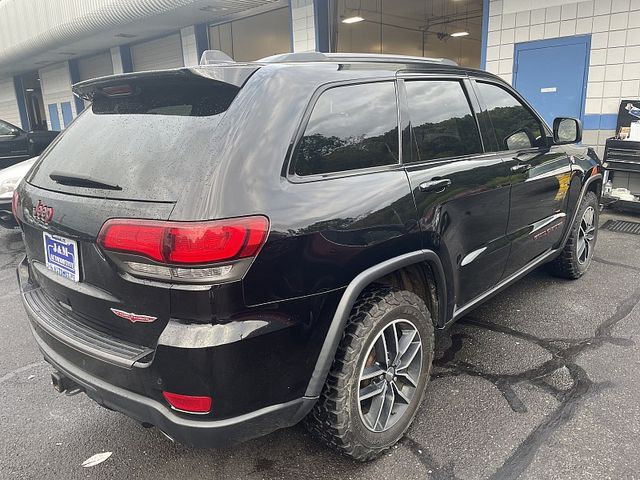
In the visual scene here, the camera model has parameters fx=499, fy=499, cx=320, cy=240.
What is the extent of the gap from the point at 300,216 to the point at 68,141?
4.54 feet

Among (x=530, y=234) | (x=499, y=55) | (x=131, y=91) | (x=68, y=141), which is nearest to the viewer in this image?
(x=131, y=91)

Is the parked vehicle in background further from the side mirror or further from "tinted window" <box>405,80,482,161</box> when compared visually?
the side mirror

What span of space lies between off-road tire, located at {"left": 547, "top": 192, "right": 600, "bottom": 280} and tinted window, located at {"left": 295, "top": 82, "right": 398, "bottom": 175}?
8.36 feet

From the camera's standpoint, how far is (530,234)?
3547mm

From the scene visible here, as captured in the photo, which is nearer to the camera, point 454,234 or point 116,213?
point 116,213

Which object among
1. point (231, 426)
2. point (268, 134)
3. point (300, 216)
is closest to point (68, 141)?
point (268, 134)

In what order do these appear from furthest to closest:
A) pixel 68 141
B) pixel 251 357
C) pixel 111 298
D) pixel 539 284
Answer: pixel 539 284
pixel 68 141
pixel 111 298
pixel 251 357

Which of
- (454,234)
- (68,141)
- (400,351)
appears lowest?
(400,351)

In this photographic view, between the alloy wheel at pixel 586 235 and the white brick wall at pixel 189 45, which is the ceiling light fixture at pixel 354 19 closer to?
the white brick wall at pixel 189 45

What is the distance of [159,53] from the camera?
15281mm

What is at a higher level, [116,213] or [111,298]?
[116,213]

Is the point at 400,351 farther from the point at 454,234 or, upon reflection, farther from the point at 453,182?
the point at 453,182

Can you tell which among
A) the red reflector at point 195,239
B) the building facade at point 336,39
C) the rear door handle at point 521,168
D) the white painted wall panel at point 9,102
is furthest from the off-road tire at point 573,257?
the white painted wall panel at point 9,102

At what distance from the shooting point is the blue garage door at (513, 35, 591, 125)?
7.61 meters
